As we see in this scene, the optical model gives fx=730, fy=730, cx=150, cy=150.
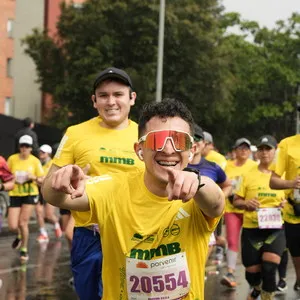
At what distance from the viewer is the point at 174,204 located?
330 cm

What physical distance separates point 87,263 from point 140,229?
1966 millimetres

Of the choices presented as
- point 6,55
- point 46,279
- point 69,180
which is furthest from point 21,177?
point 6,55

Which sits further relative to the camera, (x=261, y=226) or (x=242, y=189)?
(x=242, y=189)

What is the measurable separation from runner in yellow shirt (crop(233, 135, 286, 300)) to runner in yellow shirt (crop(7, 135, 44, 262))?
4280mm

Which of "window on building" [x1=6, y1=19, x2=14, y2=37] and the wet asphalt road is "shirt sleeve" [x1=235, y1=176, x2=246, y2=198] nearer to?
the wet asphalt road

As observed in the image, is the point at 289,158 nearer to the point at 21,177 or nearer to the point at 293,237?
the point at 293,237

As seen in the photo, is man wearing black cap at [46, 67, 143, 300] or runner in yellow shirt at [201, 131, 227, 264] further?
runner in yellow shirt at [201, 131, 227, 264]

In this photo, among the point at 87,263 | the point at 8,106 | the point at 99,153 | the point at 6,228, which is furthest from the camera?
the point at 8,106

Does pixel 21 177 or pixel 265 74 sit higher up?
pixel 265 74

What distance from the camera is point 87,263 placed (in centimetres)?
517

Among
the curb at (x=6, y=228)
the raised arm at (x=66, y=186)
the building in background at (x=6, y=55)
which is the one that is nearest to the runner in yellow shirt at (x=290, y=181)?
the raised arm at (x=66, y=186)

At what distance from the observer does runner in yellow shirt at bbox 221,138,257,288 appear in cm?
945

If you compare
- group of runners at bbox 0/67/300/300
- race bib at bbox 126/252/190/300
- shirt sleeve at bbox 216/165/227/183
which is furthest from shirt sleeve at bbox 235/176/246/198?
race bib at bbox 126/252/190/300

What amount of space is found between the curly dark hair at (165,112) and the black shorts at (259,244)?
4.73m
